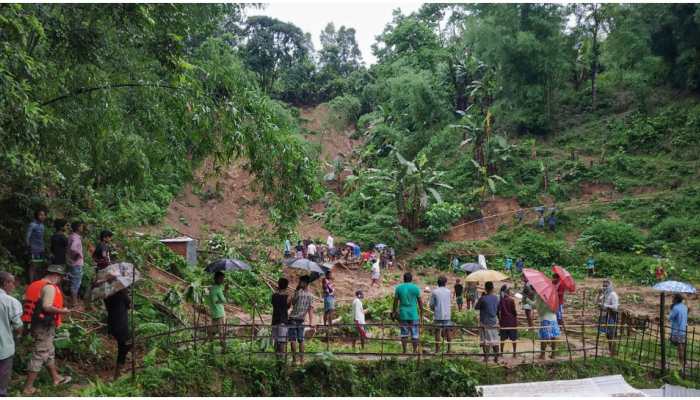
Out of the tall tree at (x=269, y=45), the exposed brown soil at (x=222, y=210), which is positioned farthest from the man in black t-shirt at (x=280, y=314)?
the tall tree at (x=269, y=45)

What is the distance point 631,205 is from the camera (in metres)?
28.0

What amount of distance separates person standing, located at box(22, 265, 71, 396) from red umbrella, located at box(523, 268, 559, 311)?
689 cm

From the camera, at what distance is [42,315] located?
21.0ft

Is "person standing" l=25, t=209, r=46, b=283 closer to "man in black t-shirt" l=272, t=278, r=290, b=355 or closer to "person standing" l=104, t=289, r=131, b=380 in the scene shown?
"person standing" l=104, t=289, r=131, b=380

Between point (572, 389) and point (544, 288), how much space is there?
1599mm

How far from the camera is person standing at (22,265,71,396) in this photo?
638 cm

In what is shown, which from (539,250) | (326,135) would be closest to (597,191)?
(539,250)

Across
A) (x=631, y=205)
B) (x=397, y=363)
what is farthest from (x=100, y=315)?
(x=631, y=205)

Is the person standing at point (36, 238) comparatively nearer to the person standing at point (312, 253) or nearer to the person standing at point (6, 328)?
the person standing at point (6, 328)

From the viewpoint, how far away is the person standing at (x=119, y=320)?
23.4 feet

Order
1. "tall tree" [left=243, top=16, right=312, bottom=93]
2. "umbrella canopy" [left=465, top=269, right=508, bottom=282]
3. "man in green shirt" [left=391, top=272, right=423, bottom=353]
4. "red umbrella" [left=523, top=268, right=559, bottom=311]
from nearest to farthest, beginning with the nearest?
"man in green shirt" [left=391, top=272, right=423, bottom=353] → "red umbrella" [left=523, top=268, right=559, bottom=311] → "umbrella canopy" [left=465, top=269, right=508, bottom=282] → "tall tree" [left=243, top=16, right=312, bottom=93]

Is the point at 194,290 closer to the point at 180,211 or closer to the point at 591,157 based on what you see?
the point at 180,211

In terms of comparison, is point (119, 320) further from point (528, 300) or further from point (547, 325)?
point (528, 300)

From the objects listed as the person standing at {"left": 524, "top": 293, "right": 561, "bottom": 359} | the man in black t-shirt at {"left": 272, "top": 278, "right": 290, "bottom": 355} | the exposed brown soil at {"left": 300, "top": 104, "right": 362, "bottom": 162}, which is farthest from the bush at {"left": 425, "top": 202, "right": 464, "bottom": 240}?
the man in black t-shirt at {"left": 272, "top": 278, "right": 290, "bottom": 355}
